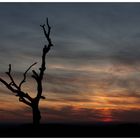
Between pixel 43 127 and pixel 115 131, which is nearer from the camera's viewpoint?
pixel 43 127

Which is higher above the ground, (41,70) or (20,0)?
(20,0)

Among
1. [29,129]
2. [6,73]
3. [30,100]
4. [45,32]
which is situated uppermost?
[45,32]

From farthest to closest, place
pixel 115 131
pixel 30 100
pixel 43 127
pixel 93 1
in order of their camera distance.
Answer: pixel 115 131, pixel 43 127, pixel 30 100, pixel 93 1

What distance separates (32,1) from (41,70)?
1866mm

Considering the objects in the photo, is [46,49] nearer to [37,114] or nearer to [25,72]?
[25,72]

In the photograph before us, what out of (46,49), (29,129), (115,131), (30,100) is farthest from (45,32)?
(115,131)

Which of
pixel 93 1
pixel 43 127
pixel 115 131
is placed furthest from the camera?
pixel 115 131

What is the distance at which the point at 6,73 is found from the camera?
33.0ft

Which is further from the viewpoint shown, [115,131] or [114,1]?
[115,131]

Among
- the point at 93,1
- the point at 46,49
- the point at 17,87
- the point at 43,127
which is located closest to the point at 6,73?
the point at 17,87

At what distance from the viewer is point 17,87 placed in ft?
32.5

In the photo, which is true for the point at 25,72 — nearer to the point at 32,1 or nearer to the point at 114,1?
the point at 32,1

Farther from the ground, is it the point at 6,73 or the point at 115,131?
the point at 6,73

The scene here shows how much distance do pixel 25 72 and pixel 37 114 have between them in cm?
113
